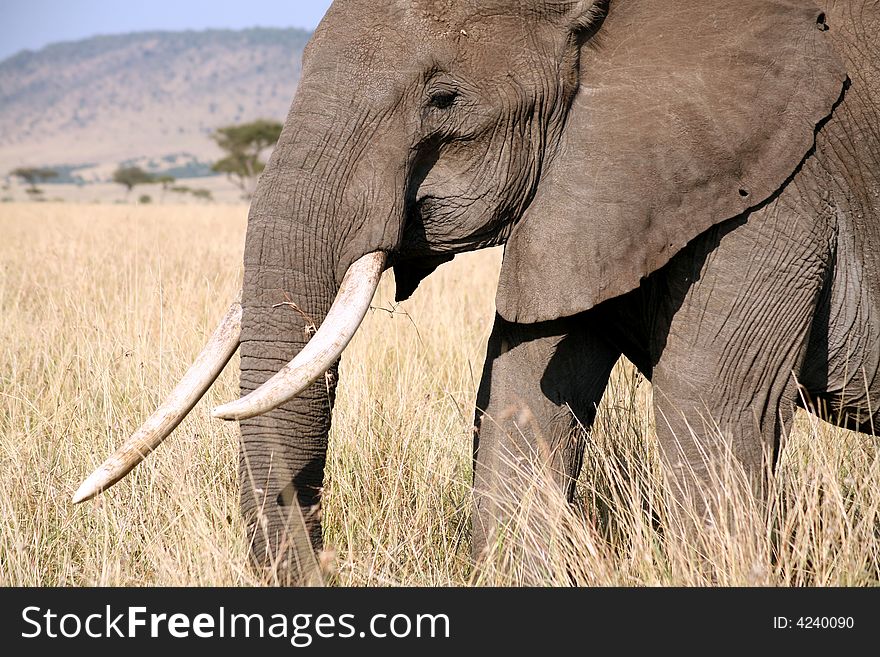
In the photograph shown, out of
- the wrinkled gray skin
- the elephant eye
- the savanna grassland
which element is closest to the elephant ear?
the wrinkled gray skin

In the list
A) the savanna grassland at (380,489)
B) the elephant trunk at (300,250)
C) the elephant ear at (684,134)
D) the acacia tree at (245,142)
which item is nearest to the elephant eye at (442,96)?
the elephant trunk at (300,250)

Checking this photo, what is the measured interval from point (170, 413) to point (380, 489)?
1.68 metres

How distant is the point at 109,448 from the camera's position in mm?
4586

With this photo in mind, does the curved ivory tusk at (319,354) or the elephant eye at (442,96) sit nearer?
the curved ivory tusk at (319,354)

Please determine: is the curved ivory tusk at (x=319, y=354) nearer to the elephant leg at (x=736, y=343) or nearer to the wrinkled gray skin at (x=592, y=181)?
the wrinkled gray skin at (x=592, y=181)

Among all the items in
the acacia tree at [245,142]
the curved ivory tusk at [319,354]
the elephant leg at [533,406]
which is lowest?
the elephant leg at [533,406]

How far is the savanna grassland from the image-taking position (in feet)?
10.7

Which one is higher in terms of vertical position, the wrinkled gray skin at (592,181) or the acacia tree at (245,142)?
the acacia tree at (245,142)

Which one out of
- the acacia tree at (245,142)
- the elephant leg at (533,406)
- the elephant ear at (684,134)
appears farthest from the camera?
the acacia tree at (245,142)

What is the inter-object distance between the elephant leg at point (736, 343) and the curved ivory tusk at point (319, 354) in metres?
0.94

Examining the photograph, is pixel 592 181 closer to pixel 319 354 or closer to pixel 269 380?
pixel 319 354

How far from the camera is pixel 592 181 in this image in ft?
10.1

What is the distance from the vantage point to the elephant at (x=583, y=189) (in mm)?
2973
